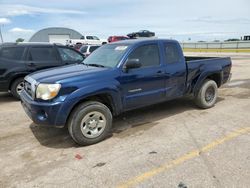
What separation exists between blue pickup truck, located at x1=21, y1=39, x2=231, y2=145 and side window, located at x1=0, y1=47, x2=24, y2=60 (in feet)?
10.5

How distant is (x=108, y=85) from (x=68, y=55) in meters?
4.80

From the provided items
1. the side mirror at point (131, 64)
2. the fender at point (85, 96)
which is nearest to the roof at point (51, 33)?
the side mirror at point (131, 64)

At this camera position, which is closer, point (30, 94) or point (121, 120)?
point (30, 94)

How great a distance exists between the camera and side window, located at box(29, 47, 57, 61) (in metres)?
8.23

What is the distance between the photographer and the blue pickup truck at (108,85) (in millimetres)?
4211

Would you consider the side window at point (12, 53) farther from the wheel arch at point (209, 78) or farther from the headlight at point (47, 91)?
the wheel arch at point (209, 78)

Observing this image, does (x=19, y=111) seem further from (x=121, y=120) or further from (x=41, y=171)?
(x=41, y=171)

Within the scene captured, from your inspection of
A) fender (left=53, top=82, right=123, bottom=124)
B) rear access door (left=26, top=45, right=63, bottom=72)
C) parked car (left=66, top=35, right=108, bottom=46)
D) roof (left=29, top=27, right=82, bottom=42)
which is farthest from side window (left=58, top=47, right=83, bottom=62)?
roof (left=29, top=27, right=82, bottom=42)

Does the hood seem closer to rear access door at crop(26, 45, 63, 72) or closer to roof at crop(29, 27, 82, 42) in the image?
rear access door at crop(26, 45, 63, 72)

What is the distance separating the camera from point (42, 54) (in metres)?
8.44

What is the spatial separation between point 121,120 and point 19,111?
114 inches

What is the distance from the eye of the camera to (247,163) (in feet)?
12.0

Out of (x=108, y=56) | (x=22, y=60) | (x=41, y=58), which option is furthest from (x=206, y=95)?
Answer: (x=22, y=60)

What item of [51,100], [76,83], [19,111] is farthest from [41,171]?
[19,111]
